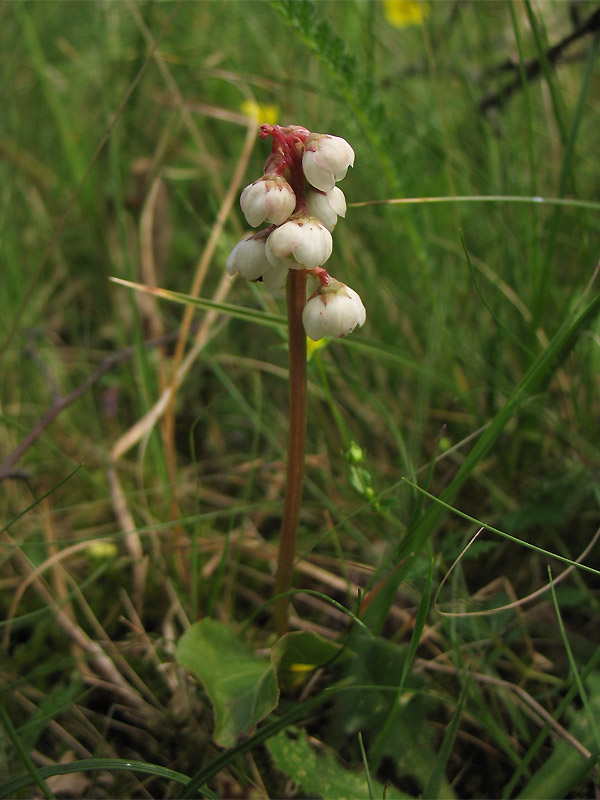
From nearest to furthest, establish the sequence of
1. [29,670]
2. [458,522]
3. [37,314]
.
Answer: [29,670], [458,522], [37,314]

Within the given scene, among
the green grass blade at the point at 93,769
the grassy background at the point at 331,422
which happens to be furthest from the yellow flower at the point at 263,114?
the green grass blade at the point at 93,769

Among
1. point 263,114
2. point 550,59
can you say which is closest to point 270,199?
point 550,59

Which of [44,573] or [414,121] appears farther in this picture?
[414,121]

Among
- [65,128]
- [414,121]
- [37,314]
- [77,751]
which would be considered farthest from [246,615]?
[65,128]

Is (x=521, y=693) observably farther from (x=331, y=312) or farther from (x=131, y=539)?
(x=131, y=539)

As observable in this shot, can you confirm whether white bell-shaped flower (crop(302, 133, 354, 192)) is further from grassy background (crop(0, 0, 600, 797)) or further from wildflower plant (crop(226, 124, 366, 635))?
grassy background (crop(0, 0, 600, 797))

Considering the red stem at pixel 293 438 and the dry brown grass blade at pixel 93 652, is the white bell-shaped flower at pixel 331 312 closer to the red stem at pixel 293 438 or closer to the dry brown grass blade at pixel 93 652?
the red stem at pixel 293 438

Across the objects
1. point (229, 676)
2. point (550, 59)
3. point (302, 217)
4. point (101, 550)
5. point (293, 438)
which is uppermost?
point (550, 59)

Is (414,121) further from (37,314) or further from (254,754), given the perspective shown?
(254,754)
